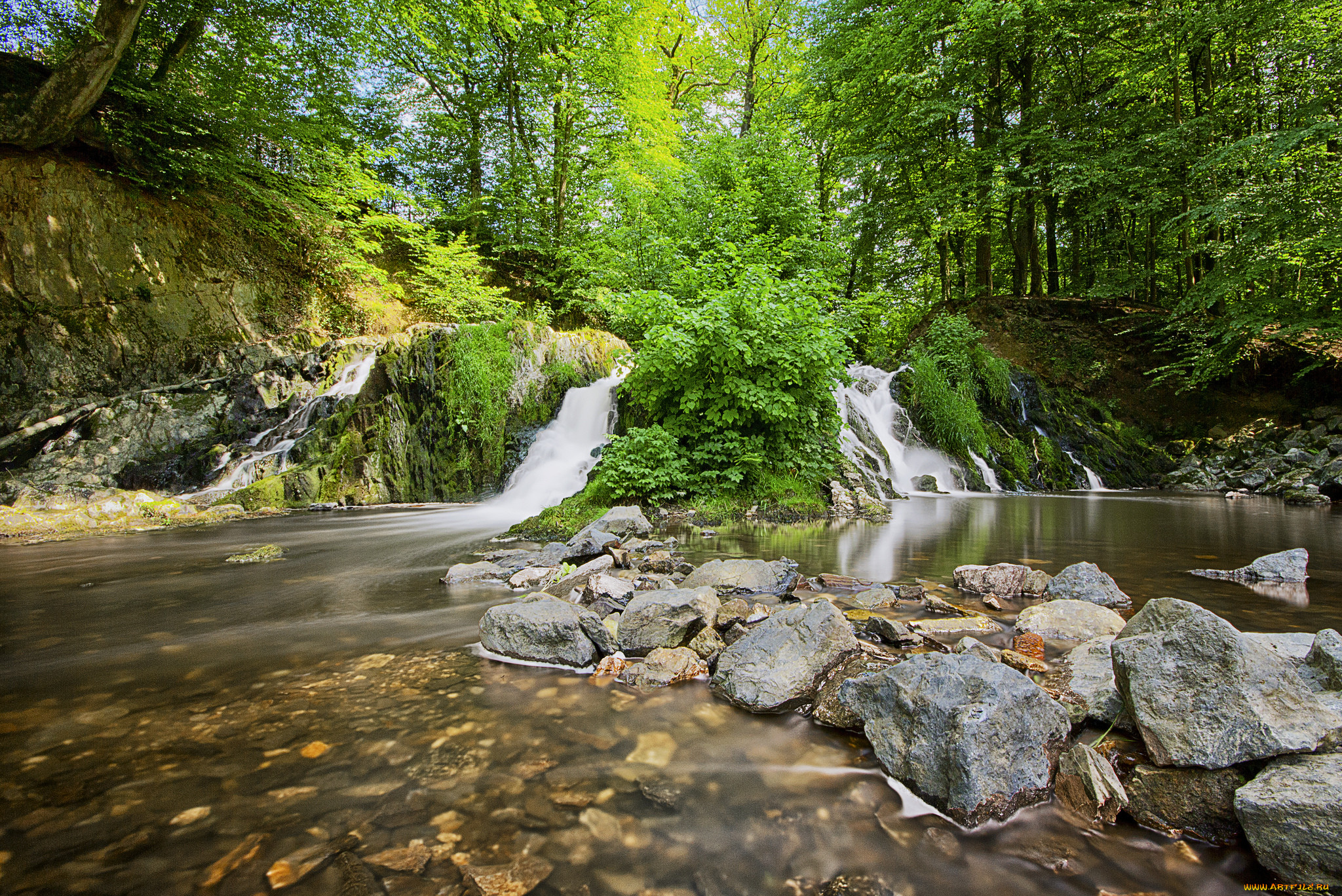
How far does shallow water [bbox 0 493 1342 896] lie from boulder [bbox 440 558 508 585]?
606 millimetres

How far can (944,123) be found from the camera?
16.7m

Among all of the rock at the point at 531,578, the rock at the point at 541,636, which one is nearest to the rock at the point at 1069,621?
the rock at the point at 541,636

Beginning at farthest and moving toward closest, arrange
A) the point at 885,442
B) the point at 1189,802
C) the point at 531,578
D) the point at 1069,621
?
the point at 885,442, the point at 531,578, the point at 1069,621, the point at 1189,802

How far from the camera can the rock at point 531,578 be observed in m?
4.59

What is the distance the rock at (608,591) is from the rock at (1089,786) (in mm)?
2524

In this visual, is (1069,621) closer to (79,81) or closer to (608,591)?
(608,591)

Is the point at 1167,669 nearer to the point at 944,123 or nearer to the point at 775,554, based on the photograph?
the point at 775,554

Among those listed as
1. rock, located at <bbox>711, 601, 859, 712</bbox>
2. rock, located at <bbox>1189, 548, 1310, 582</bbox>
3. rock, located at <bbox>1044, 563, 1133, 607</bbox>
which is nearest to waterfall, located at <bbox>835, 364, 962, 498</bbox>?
rock, located at <bbox>1189, 548, 1310, 582</bbox>

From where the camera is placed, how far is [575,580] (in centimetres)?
416

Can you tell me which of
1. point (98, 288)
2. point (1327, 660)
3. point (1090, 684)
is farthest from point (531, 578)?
point (98, 288)

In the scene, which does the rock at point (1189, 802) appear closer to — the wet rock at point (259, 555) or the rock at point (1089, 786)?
the rock at point (1089, 786)

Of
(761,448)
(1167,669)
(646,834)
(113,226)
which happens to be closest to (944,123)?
(761,448)

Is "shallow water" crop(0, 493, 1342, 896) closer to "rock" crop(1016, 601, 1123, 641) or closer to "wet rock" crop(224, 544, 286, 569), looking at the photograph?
"rock" crop(1016, 601, 1123, 641)

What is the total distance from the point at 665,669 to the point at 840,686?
2.96 feet
